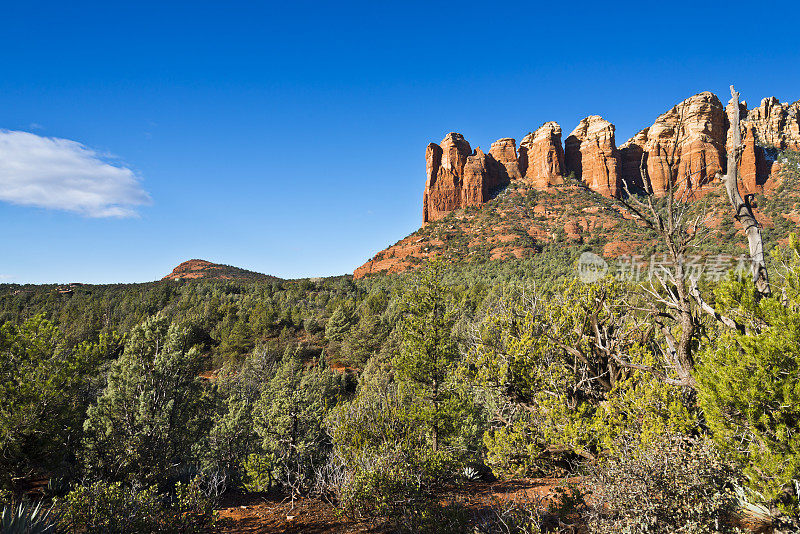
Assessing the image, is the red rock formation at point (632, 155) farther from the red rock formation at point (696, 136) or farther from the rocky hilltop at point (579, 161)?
the red rock formation at point (696, 136)

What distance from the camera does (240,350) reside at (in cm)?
3775

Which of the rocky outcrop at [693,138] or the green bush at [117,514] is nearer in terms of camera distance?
the green bush at [117,514]

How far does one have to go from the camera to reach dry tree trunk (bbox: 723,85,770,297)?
5762 mm

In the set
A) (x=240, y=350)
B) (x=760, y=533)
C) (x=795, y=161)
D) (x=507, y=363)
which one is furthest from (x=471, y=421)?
(x=795, y=161)

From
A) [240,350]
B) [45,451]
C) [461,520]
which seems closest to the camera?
[461,520]

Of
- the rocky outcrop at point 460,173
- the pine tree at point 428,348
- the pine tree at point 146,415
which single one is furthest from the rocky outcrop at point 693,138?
the pine tree at point 146,415

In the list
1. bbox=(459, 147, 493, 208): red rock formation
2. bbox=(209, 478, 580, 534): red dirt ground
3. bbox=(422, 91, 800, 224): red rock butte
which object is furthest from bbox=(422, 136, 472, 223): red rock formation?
bbox=(209, 478, 580, 534): red dirt ground

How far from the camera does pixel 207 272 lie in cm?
11206

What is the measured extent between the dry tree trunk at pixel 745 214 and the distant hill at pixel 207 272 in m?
103

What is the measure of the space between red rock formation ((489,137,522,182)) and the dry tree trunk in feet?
346

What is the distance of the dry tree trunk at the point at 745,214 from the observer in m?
5.76

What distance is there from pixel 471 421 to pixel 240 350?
31299 mm

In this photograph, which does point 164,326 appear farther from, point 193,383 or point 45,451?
point 45,451

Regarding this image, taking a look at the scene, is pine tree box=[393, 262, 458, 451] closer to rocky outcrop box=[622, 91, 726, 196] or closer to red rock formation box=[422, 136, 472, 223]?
red rock formation box=[422, 136, 472, 223]
